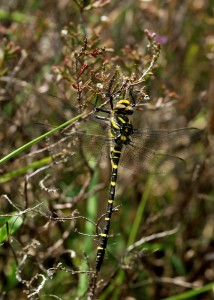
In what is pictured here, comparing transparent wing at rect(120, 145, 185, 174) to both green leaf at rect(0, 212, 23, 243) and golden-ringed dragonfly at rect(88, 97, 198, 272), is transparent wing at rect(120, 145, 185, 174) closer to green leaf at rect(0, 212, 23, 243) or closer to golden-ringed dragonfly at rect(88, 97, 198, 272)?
golden-ringed dragonfly at rect(88, 97, 198, 272)

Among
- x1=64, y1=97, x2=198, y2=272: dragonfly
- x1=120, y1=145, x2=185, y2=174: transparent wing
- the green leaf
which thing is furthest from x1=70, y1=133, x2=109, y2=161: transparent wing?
the green leaf

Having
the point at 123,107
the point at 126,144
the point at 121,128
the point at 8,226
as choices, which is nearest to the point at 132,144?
the point at 126,144

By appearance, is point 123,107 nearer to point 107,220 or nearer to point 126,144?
point 126,144

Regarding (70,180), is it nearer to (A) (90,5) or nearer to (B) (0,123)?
(B) (0,123)

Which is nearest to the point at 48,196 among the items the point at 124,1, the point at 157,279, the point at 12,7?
the point at 157,279

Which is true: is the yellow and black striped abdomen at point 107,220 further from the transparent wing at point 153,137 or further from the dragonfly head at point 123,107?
the dragonfly head at point 123,107

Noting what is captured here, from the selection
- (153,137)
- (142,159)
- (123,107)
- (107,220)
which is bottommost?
(107,220)

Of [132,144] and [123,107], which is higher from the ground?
[123,107]

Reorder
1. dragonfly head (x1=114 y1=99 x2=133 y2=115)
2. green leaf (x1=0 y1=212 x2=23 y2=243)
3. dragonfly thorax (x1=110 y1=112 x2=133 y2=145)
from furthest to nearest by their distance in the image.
Result: dragonfly thorax (x1=110 y1=112 x2=133 y2=145) < dragonfly head (x1=114 y1=99 x2=133 y2=115) < green leaf (x1=0 y1=212 x2=23 y2=243)

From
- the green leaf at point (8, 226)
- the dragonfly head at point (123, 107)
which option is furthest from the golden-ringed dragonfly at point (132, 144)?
the green leaf at point (8, 226)
